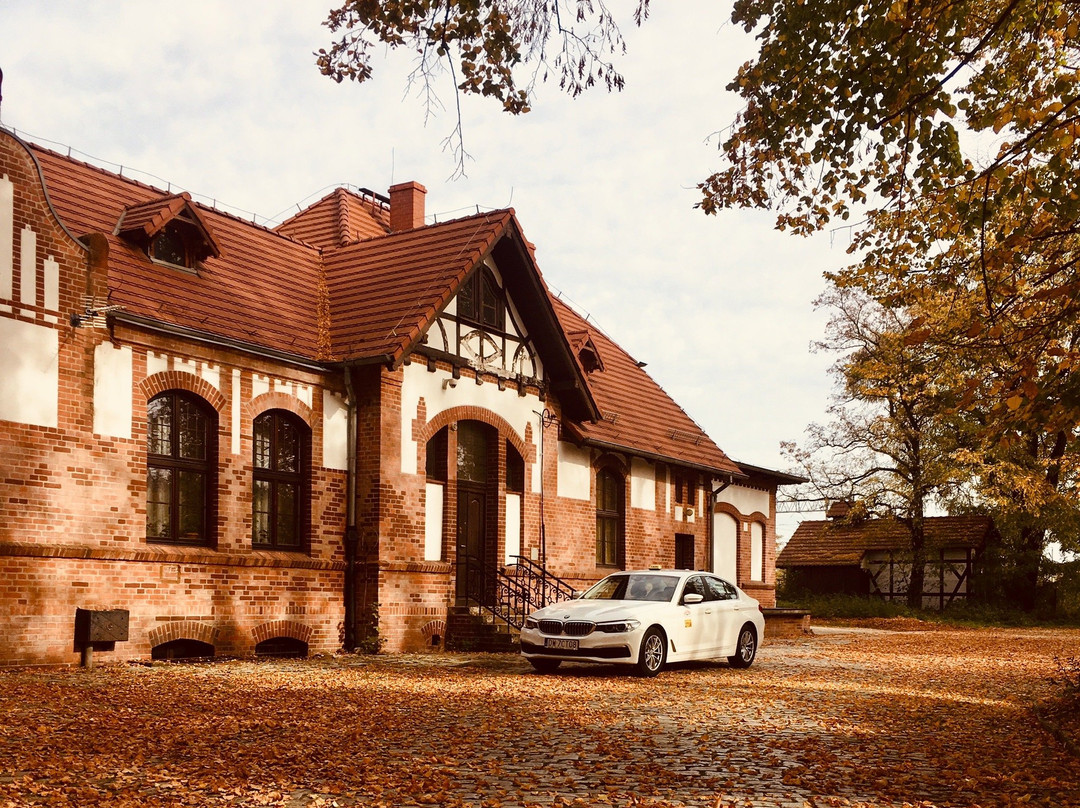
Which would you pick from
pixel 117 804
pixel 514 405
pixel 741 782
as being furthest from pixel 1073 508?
pixel 117 804

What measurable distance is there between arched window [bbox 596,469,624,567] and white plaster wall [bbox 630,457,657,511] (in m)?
0.40

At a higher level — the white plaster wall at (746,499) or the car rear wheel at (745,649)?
the white plaster wall at (746,499)

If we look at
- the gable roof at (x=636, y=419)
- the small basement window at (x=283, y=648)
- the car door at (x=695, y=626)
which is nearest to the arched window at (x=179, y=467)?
the small basement window at (x=283, y=648)

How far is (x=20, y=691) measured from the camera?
1220 cm

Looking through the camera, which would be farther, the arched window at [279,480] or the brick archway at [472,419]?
the brick archway at [472,419]

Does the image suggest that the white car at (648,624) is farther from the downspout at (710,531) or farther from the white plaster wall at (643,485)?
the downspout at (710,531)

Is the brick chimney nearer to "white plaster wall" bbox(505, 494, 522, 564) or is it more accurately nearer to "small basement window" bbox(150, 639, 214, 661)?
"white plaster wall" bbox(505, 494, 522, 564)

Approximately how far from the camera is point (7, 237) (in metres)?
15.1

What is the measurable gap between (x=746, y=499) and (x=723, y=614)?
599 inches

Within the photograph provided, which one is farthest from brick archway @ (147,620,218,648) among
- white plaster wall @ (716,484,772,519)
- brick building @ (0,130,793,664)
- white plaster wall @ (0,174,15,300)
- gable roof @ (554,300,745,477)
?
white plaster wall @ (716,484,772,519)

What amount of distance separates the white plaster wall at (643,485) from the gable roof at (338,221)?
7.94 meters

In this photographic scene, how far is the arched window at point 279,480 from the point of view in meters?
18.8

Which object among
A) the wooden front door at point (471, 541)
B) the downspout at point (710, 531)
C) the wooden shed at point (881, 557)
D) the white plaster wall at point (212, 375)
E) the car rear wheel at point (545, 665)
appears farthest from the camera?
the wooden shed at point (881, 557)

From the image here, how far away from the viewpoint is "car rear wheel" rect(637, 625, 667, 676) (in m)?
16.3
